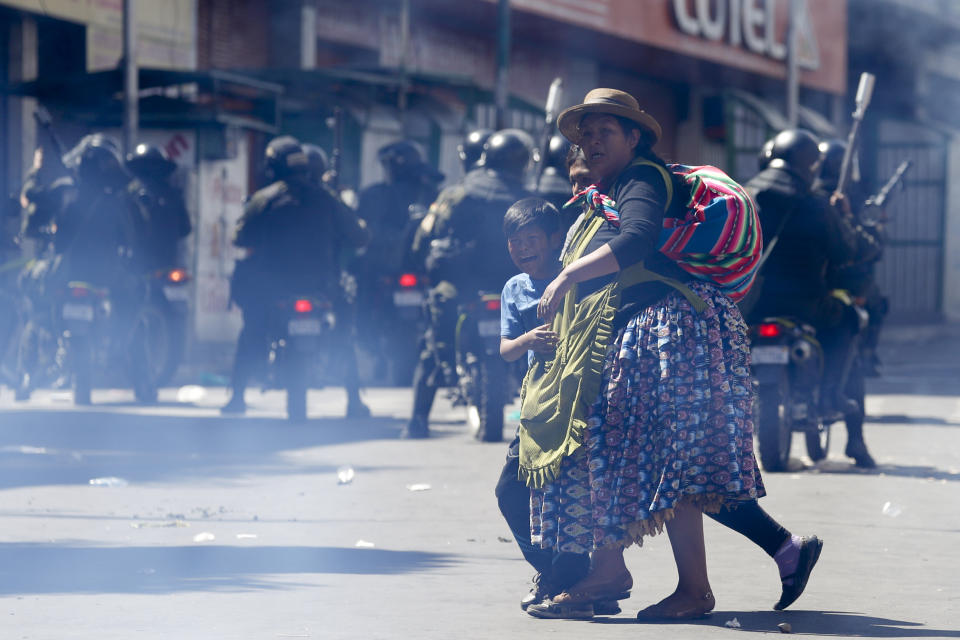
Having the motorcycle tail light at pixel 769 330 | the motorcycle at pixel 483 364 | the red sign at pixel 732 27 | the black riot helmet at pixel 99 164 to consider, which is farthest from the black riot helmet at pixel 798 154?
the red sign at pixel 732 27

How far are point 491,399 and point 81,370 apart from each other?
362cm

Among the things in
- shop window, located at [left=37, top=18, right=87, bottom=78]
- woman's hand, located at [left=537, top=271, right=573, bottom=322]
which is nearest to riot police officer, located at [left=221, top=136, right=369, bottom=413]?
woman's hand, located at [left=537, top=271, right=573, bottom=322]

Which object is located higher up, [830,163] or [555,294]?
[830,163]

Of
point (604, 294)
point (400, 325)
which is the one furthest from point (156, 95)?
point (604, 294)

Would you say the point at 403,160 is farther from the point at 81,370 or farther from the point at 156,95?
the point at 156,95

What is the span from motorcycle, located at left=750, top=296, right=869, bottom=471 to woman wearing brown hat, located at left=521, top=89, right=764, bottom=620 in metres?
4.26

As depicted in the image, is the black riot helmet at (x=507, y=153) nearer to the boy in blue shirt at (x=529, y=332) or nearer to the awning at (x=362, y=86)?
the boy in blue shirt at (x=529, y=332)

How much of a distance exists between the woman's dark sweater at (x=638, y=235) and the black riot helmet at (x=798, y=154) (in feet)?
14.9

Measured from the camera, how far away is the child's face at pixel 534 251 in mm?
6250

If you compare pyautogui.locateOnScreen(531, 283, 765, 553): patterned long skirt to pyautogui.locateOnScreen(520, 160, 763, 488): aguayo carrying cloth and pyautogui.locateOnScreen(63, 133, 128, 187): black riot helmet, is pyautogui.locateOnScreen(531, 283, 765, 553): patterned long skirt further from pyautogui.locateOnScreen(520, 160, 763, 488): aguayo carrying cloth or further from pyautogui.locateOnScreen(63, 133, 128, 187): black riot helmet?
pyautogui.locateOnScreen(63, 133, 128, 187): black riot helmet

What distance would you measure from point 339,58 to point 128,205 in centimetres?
1209

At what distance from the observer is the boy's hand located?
5.68 metres

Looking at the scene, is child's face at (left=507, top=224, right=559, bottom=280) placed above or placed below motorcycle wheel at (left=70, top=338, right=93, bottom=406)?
above

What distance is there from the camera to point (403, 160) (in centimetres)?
1485
